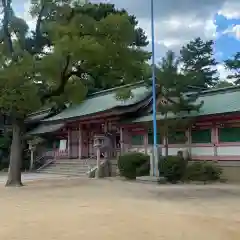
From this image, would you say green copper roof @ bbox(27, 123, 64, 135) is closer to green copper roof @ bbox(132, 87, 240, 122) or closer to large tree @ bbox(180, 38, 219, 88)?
green copper roof @ bbox(132, 87, 240, 122)

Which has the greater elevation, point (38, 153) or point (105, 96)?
point (105, 96)

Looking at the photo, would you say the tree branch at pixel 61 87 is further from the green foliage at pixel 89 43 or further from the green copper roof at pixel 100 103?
the green copper roof at pixel 100 103

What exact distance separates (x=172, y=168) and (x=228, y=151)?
331 cm

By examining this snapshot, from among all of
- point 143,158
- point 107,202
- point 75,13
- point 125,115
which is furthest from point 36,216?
point 125,115

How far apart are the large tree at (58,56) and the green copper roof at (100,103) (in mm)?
7817

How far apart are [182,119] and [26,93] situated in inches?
314

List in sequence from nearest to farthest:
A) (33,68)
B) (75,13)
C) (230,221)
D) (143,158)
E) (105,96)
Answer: (230,221) < (33,68) < (75,13) < (143,158) < (105,96)

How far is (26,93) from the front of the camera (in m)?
18.2

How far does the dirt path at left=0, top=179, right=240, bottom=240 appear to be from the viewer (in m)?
8.23

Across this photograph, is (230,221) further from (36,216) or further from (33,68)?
(33,68)

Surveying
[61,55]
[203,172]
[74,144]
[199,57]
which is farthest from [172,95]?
[199,57]

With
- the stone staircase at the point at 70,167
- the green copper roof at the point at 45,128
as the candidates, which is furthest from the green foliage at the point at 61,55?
the green copper roof at the point at 45,128

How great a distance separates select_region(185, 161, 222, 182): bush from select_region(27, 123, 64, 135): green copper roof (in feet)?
52.0

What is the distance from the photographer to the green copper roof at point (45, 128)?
35500 millimetres
